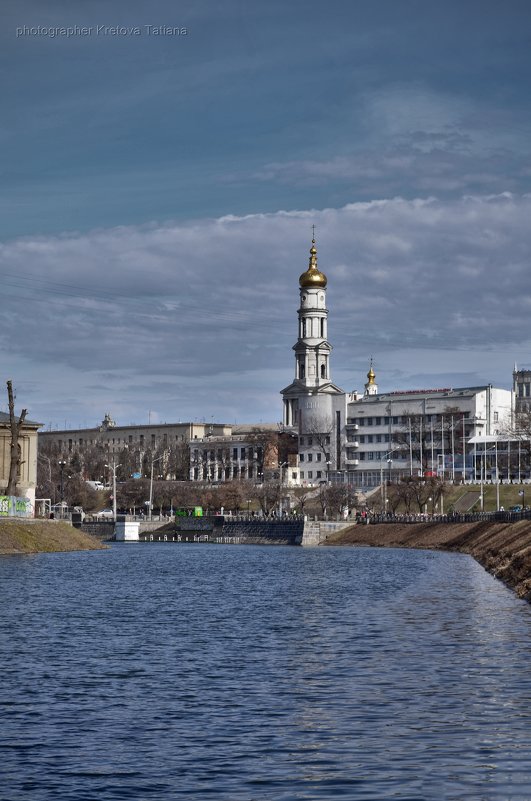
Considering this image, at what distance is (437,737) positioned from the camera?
2495 centimetres

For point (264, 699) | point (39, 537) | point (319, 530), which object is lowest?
point (264, 699)

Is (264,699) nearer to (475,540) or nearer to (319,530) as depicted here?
(475,540)

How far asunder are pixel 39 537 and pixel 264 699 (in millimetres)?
85575

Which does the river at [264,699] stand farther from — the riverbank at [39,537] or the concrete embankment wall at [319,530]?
the concrete embankment wall at [319,530]

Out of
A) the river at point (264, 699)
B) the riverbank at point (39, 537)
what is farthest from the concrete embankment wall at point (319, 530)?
the river at point (264, 699)

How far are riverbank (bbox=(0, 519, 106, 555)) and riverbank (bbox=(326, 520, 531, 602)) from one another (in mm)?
36819

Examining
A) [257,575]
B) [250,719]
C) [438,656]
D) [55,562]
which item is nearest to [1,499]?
[55,562]

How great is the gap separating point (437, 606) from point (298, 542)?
118810 millimetres

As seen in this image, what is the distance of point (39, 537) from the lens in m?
113

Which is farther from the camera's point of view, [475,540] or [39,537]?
[475,540]

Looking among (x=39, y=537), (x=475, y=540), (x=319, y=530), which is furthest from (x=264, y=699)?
(x=319, y=530)

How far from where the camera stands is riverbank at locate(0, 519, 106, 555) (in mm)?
106938

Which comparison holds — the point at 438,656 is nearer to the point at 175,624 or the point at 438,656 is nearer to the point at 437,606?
the point at 175,624

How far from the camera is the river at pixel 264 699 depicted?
2170 cm
